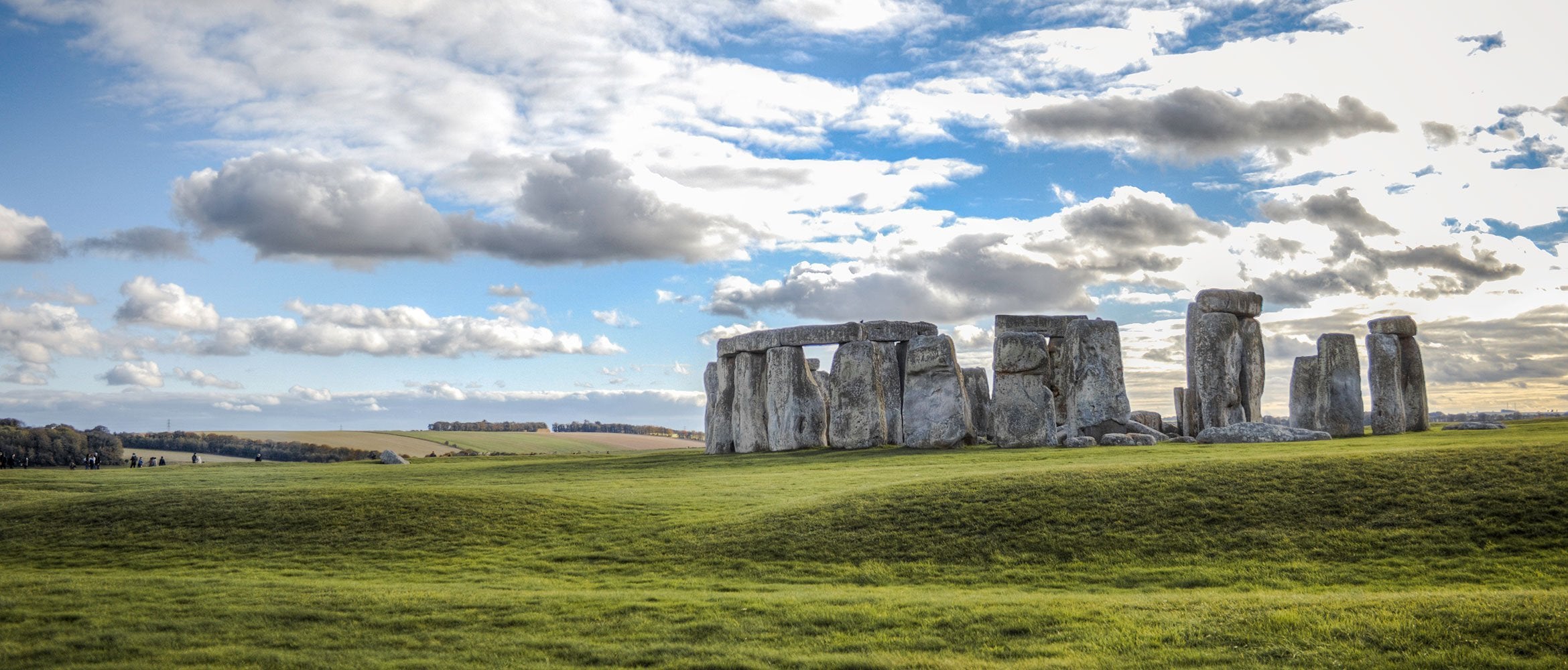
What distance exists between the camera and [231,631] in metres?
12.1

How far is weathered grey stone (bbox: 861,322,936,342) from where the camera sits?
35.3m

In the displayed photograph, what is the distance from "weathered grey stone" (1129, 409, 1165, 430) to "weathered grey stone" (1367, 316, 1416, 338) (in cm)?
857

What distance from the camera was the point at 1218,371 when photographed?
31375 millimetres

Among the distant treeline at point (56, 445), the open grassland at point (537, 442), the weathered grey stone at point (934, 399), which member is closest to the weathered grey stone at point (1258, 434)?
the weathered grey stone at point (934, 399)

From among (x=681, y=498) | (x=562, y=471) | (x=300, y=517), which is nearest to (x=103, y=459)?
(x=562, y=471)

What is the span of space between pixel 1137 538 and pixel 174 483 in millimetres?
24874

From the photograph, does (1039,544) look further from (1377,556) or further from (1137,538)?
(1377,556)

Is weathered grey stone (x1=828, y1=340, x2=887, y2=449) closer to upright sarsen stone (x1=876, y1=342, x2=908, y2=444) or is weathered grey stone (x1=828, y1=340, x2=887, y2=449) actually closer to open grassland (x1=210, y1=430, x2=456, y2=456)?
upright sarsen stone (x1=876, y1=342, x2=908, y2=444)

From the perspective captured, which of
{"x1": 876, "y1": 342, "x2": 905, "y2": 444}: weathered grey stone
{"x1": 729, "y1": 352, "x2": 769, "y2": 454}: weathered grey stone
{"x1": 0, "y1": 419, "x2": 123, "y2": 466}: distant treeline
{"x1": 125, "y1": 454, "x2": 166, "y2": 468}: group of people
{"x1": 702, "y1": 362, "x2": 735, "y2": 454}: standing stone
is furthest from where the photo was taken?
{"x1": 0, "y1": 419, "x2": 123, "y2": 466}: distant treeline

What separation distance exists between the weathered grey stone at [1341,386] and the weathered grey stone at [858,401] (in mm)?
12596

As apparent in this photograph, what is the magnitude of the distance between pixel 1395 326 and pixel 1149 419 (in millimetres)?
9688

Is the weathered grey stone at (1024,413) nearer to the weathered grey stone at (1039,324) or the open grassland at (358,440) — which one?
the weathered grey stone at (1039,324)

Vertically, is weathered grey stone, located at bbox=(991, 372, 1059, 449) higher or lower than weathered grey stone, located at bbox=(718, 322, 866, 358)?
lower

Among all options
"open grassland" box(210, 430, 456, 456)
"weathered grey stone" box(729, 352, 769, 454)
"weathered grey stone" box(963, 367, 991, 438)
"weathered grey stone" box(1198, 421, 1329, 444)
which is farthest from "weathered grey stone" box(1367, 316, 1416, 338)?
"open grassland" box(210, 430, 456, 456)
